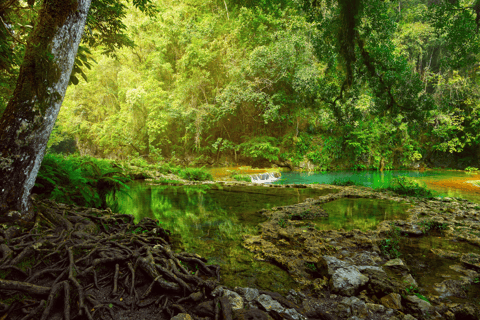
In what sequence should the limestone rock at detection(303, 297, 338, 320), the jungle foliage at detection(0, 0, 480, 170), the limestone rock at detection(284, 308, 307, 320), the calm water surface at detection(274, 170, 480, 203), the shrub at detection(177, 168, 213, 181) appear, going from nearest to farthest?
the limestone rock at detection(284, 308, 307, 320)
the limestone rock at detection(303, 297, 338, 320)
the calm water surface at detection(274, 170, 480, 203)
the shrub at detection(177, 168, 213, 181)
the jungle foliage at detection(0, 0, 480, 170)

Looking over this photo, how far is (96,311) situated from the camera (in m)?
2.02

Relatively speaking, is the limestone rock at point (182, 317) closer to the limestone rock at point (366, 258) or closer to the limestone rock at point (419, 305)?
the limestone rock at point (419, 305)

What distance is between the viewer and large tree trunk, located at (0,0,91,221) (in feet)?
8.68

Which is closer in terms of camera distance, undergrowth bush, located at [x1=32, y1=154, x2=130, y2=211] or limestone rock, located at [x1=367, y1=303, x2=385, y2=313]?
limestone rock, located at [x1=367, y1=303, x2=385, y2=313]

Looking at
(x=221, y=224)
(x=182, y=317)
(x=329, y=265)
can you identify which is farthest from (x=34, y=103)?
(x=329, y=265)

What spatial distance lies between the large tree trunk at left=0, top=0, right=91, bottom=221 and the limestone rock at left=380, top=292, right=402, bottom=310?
4.32 m

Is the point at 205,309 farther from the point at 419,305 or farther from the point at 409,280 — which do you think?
the point at 409,280

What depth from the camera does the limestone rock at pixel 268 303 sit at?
239 cm

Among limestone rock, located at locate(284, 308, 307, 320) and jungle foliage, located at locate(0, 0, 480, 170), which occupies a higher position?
jungle foliage, located at locate(0, 0, 480, 170)

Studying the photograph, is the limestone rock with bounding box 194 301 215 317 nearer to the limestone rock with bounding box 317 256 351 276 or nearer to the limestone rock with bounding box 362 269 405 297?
the limestone rock with bounding box 317 256 351 276

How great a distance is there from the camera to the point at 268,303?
2471 mm

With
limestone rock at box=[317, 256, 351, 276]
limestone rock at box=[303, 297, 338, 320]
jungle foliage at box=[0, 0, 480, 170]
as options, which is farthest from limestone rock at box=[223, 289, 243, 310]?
jungle foliage at box=[0, 0, 480, 170]

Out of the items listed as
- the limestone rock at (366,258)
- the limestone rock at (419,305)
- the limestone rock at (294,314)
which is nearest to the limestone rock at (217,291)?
the limestone rock at (294,314)

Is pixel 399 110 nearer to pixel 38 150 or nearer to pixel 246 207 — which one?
pixel 246 207
